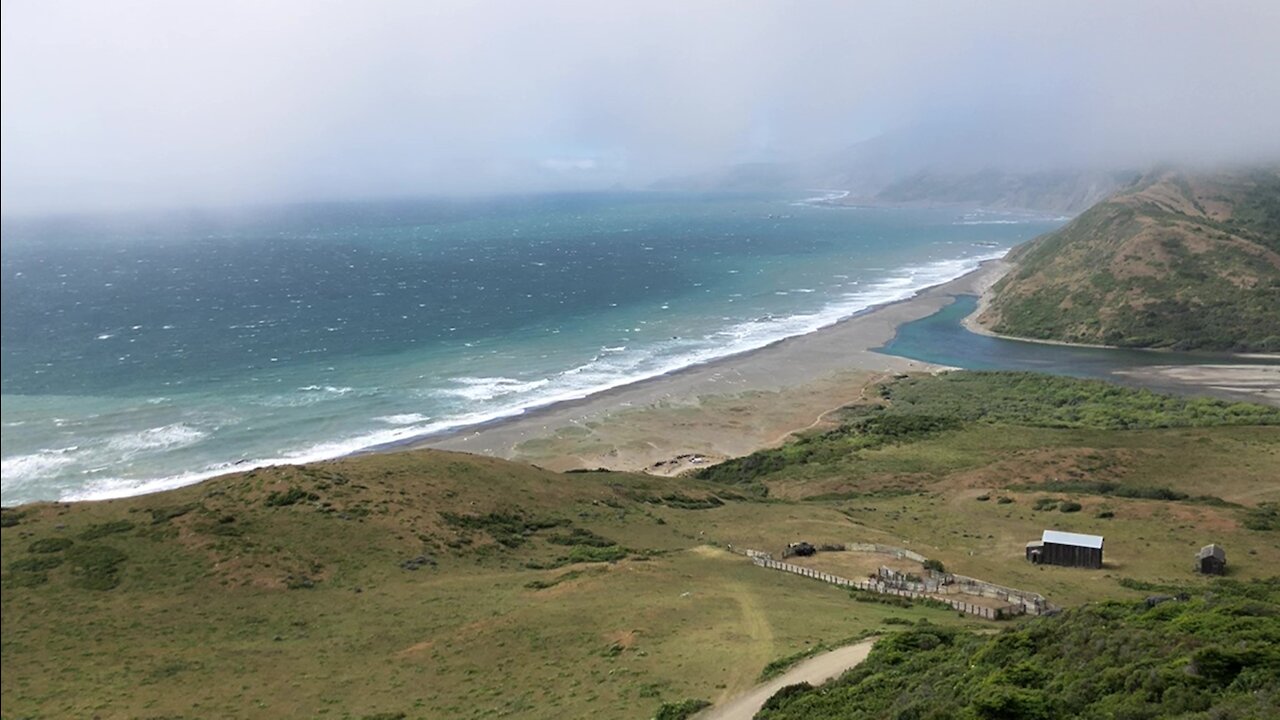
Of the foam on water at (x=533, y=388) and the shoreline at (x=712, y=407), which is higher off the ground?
the foam on water at (x=533, y=388)

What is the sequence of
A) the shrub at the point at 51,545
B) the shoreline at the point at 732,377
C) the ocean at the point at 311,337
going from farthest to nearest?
the shoreline at the point at 732,377, the ocean at the point at 311,337, the shrub at the point at 51,545

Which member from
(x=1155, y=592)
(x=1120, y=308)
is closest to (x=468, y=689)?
(x=1155, y=592)

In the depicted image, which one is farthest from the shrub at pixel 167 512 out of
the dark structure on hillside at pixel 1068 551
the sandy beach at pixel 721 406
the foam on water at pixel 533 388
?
the dark structure on hillside at pixel 1068 551

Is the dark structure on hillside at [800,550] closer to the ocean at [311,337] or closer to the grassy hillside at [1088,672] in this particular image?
the grassy hillside at [1088,672]

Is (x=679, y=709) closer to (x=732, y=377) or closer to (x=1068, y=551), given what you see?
(x=1068, y=551)

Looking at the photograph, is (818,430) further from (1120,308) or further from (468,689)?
(1120,308)
